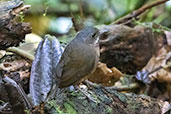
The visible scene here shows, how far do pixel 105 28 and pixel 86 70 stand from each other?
4.41 feet

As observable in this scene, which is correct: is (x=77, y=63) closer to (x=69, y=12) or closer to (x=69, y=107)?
(x=69, y=107)

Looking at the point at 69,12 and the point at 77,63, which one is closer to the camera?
the point at 77,63

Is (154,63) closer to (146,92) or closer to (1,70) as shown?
(146,92)

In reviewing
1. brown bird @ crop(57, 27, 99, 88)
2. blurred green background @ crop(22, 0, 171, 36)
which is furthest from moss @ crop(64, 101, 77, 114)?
blurred green background @ crop(22, 0, 171, 36)

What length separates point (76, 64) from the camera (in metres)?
2.75

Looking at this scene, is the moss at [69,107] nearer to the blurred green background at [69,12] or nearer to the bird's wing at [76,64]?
the bird's wing at [76,64]

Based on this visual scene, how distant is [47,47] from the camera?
3395 mm

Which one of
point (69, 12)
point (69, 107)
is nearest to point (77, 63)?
point (69, 107)

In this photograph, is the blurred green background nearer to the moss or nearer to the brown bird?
the brown bird

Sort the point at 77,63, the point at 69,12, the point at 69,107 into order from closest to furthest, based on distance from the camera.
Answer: the point at 69,107, the point at 77,63, the point at 69,12

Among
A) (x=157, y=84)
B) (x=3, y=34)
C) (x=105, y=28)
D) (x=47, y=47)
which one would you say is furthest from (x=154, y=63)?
(x=3, y=34)

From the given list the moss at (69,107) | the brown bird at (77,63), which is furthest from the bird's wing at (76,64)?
the moss at (69,107)

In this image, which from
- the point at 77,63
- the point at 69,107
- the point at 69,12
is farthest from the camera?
the point at 69,12

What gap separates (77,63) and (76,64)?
1 centimetres
